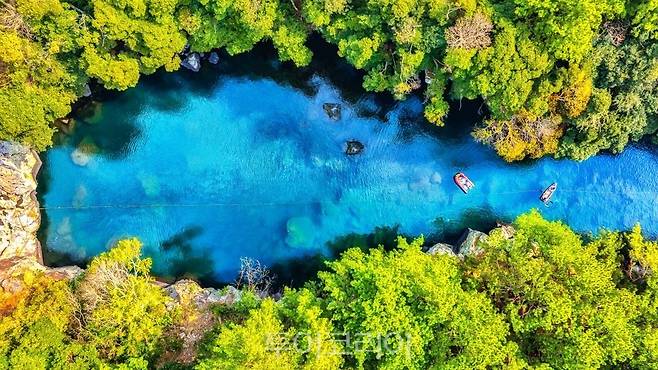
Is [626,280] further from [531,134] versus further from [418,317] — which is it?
[418,317]

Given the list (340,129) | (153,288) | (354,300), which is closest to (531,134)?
(340,129)

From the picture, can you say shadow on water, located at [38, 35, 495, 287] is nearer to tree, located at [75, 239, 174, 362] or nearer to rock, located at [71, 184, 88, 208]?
rock, located at [71, 184, 88, 208]

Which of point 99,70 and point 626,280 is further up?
point 99,70

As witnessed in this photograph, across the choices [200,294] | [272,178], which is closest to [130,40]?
[272,178]

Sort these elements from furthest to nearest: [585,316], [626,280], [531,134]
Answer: [531,134] < [626,280] < [585,316]

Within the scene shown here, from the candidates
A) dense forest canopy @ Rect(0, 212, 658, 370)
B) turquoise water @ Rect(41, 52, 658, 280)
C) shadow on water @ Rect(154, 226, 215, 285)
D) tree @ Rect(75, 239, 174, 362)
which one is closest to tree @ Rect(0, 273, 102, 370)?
dense forest canopy @ Rect(0, 212, 658, 370)

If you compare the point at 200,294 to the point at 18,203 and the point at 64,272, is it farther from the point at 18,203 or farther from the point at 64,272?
the point at 18,203
